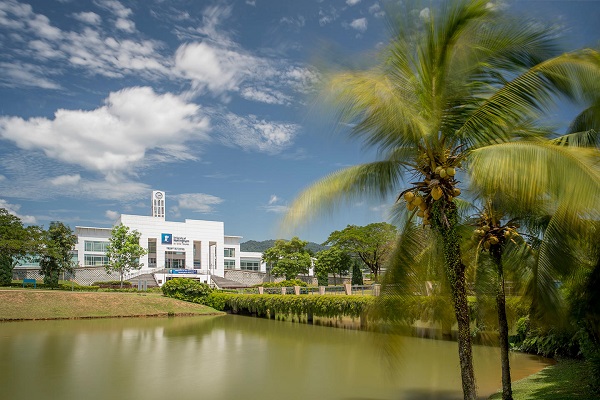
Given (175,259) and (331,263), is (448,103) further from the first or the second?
(175,259)

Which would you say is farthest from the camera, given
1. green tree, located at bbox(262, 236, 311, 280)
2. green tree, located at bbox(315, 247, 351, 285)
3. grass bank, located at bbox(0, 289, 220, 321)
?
green tree, located at bbox(262, 236, 311, 280)

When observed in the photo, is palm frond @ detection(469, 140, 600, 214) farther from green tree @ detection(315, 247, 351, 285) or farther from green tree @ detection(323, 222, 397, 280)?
green tree @ detection(315, 247, 351, 285)

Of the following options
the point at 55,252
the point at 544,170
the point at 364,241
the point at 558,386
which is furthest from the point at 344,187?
the point at 55,252

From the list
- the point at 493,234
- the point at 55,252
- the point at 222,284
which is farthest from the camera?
the point at 222,284

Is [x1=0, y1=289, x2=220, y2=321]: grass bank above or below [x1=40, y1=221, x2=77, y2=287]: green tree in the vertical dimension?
below

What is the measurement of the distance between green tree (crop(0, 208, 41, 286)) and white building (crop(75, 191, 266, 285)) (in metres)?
14.4

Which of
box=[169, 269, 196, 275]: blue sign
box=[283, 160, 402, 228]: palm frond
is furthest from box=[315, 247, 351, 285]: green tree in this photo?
box=[283, 160, 402, 228]: palm frond

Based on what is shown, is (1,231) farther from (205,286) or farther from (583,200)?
(583,200)

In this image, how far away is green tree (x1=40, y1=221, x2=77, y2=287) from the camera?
3697 cm

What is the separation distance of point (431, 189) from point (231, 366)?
10212 millimetres

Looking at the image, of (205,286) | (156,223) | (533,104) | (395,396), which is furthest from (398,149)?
(156,223)

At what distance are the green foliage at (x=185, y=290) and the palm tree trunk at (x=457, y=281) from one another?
102 ft

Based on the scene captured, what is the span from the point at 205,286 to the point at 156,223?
19755 millimetres

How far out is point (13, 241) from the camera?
33.5m
